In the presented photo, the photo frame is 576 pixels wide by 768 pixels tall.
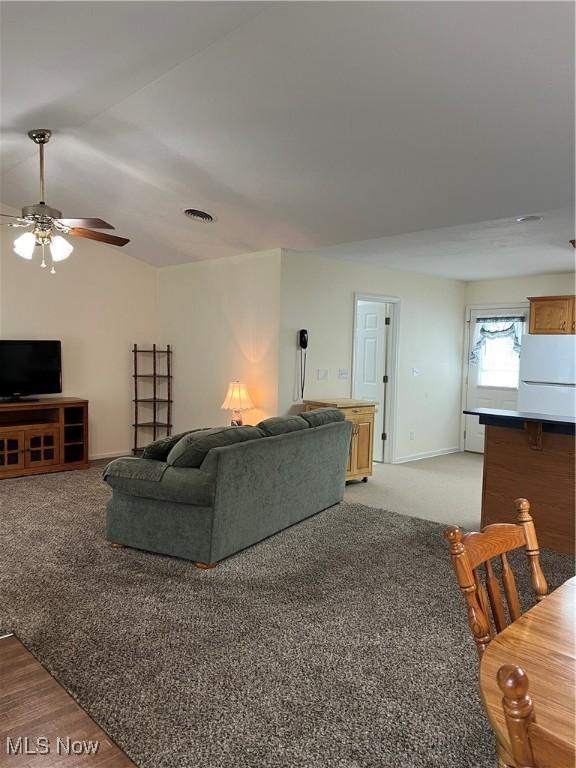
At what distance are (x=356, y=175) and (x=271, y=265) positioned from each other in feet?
6.50

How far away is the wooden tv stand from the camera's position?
582cm

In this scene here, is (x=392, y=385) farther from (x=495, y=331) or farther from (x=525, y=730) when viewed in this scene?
(x=525, y=730)

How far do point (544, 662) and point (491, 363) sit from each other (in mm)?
7054

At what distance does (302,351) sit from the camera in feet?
19.7

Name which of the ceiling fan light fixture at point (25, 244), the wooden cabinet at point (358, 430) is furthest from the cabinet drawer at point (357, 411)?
the ceiling fan light fixture at point (25, 244)

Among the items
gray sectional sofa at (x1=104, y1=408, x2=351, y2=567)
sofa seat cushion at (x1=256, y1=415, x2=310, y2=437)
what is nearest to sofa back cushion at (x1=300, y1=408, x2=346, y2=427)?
sofa seat cushion at (x1=256, y1=415, x2=310, y2=437)

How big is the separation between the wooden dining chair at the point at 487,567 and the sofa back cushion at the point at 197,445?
226 centimetres

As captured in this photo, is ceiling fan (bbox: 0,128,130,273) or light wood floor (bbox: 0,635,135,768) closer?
light wood floor (bbox: 0,635,135,768)

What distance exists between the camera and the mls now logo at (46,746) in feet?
5.92

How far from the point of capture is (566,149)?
10.6ft

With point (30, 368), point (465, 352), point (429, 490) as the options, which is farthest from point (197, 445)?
point (465, 352)

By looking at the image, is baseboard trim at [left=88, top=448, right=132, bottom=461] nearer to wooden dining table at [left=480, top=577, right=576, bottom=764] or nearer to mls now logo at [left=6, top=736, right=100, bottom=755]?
mls now logo at [left=6, top=736, right=100, bottom=755]

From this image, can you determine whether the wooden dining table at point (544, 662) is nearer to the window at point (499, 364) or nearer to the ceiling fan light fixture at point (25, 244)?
the ceiling fan light fixture at point (25, 244)

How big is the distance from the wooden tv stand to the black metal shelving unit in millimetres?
983
